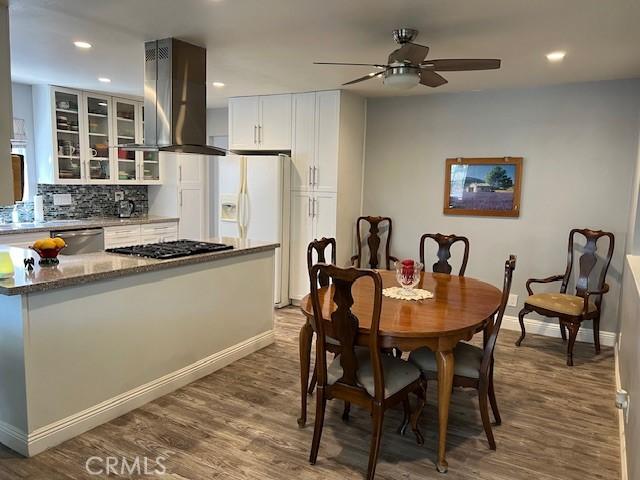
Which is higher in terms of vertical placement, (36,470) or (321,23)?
(321,23)

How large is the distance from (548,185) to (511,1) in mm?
2496

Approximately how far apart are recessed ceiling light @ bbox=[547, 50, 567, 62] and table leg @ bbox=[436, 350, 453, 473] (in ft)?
7.44

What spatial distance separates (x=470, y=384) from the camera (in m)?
2.51

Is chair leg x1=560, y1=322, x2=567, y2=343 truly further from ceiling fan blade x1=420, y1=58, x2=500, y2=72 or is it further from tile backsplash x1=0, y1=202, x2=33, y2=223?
tile backsplash x1=0, y1=202, x2=33, y2=223

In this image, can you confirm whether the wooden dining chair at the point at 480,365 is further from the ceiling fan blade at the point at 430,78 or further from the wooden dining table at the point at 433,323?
the ceiling fan blade at the point at 430,78

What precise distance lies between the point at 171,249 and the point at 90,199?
2933 millimetres

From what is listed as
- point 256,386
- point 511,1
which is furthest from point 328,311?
point 511,1

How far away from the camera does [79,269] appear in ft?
8.78

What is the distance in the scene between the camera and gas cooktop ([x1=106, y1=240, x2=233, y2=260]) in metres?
3.16

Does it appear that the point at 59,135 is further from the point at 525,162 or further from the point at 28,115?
the point at 525,162

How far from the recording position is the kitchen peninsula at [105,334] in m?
2.38

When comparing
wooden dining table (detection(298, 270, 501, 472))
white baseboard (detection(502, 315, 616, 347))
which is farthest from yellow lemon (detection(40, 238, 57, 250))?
white baseboard (detection(502, 315, 616, 347))

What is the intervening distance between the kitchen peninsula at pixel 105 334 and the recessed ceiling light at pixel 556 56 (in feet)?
A: 8.51

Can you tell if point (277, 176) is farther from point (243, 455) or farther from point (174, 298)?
point (243, 455)
